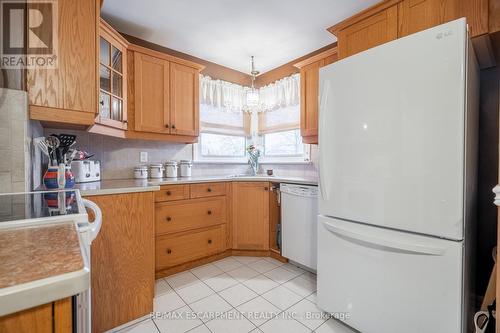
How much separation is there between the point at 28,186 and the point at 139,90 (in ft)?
4.45

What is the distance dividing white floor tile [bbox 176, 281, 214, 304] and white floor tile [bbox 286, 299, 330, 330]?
691mm

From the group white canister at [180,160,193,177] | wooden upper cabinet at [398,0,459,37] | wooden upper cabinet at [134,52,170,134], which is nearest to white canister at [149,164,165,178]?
white canister at [180,160,193,177]

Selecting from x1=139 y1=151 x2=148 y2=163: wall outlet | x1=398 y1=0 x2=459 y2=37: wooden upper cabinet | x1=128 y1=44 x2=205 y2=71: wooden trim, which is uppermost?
x1=128 y1=44 x2=205 y2=71: wooden trim

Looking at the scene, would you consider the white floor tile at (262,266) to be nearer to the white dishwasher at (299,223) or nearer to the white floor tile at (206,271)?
the white dishwasher at (299,223)

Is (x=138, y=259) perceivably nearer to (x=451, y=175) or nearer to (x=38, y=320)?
(x=38, y=320)

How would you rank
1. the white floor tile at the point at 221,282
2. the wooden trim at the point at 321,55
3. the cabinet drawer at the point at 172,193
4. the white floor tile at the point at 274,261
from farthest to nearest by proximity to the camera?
the white floor tile at the point at 274,261, the wooden trim at the point at 321,55, the cabinet drawer at the point at 172,193, the white floor tile at the point at 221,282

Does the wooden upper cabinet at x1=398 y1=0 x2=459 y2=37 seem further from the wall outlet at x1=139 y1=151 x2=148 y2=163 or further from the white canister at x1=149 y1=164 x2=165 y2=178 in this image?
the wall outlet at x1=139 y1=151 x2=148 y2=163

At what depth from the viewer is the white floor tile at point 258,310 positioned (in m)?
1.59

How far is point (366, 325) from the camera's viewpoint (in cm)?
133

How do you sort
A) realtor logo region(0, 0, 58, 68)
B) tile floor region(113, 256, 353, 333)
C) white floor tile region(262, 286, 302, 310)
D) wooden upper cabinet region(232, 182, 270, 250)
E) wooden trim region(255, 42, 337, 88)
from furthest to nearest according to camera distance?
wooden trim region(255, 42, 337, 88) < wooden upper cabinet region(232, 182, 270, 250) < white floor tile region(262, 286, 302, 310) < tile floor region(113, 256, 353, 333) < realtor logo region(0, 0, 58, 68)

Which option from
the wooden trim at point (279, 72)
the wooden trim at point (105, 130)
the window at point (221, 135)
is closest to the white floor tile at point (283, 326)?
the wooden trim at point (105, 130)

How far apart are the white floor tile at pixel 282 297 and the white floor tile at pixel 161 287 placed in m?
0.84

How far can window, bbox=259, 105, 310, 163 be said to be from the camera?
3016 mm

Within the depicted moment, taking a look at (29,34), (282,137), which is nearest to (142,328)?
(29,34)
